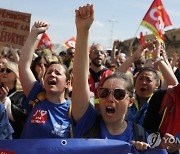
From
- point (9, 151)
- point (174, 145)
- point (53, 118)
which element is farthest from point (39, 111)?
point (174, 145)

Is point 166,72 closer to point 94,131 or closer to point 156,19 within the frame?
point 94,131

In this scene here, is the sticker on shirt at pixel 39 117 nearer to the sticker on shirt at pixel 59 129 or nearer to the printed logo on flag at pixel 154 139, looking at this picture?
the sticker on shirt at pixel 59 129

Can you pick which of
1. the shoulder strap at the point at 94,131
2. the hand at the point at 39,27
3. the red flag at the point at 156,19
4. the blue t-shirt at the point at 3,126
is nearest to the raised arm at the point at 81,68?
the shoulder strap at the point at 94,131

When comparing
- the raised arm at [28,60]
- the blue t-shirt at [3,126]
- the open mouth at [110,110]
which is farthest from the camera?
the raised arm at [28,60]

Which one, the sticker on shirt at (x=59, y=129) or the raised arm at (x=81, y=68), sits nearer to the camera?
the raised arm at (x=81, y=68)

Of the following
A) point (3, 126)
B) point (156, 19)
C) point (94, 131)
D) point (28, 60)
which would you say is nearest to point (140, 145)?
point (94, 131)

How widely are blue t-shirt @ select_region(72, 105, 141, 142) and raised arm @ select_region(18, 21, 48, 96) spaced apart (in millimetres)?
994

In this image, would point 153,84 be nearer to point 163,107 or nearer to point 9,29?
point 163,107

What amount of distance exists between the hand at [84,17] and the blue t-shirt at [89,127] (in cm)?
51

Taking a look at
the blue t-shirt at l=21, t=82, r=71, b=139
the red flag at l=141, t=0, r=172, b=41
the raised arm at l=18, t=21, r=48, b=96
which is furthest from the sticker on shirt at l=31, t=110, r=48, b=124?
the red flag at l=141, t=0, r=172, b=41

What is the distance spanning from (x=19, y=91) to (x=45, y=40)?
28.9 ft

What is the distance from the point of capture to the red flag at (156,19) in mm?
8750

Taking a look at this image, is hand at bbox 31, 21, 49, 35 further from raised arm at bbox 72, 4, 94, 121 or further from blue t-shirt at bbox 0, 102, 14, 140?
raised arm at bbox 72, 4, 94, 121

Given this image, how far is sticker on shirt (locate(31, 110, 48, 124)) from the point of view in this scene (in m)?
3.08
